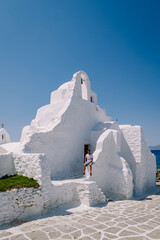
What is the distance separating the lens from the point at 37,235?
496 centimetres

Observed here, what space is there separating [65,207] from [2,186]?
113 inches

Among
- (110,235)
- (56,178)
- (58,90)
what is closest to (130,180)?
(56,178)

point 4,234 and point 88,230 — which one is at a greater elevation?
point 4,234

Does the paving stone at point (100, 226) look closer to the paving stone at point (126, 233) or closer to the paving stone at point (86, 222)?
the paving stone at point (86, 222)

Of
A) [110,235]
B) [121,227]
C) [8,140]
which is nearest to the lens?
[110,235]

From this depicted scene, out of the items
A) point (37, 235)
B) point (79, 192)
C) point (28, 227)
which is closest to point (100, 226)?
point (37, 235)

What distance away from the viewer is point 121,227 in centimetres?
568

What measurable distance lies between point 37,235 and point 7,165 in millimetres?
3523

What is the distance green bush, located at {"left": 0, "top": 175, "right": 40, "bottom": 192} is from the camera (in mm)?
5997

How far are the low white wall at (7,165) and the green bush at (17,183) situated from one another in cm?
68

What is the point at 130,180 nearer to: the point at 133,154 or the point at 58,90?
the point at 133,154

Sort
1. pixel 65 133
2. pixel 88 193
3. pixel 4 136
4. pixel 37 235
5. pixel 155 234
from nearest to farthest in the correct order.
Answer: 1. pixel 37 235
2. pixel 155 234
3. pixel 88 193
4. pixel 65 133
5. pixel 4 136

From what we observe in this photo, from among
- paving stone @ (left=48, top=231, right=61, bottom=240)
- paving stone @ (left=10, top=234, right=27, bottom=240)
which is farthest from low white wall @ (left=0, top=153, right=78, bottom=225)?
paving stone @ (left=48, top=231, right=61, bottom=240)

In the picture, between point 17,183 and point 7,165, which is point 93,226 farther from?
point 7,165
